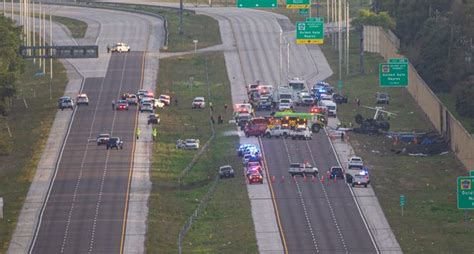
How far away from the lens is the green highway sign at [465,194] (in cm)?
10025

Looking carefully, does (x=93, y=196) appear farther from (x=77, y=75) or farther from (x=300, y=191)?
(x=77, y=75)

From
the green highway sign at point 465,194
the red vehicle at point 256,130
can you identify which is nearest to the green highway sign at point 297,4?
the red vehicle at point 256,130

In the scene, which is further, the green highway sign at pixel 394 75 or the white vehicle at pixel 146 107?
the white vehicle at pixel 146 107

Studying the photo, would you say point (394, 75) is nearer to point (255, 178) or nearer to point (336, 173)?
point (336, 173)

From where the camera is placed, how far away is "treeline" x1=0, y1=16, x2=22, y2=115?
158 m

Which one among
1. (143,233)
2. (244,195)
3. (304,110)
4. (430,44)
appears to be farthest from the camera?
(430,44)

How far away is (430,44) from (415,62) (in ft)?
11.1

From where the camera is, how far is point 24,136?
493 ft

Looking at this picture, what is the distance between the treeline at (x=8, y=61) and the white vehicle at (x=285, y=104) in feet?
82.5

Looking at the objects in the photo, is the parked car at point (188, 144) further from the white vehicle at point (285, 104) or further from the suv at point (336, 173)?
the suv at point (336, 173)

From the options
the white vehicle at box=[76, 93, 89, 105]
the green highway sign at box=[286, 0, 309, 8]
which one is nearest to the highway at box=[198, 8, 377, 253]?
the green highway sign at box=[286, 0, 309, 8]

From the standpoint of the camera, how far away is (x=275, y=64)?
192 metres

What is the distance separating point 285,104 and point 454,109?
15903mm

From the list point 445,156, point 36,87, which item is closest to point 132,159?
point 445,156
